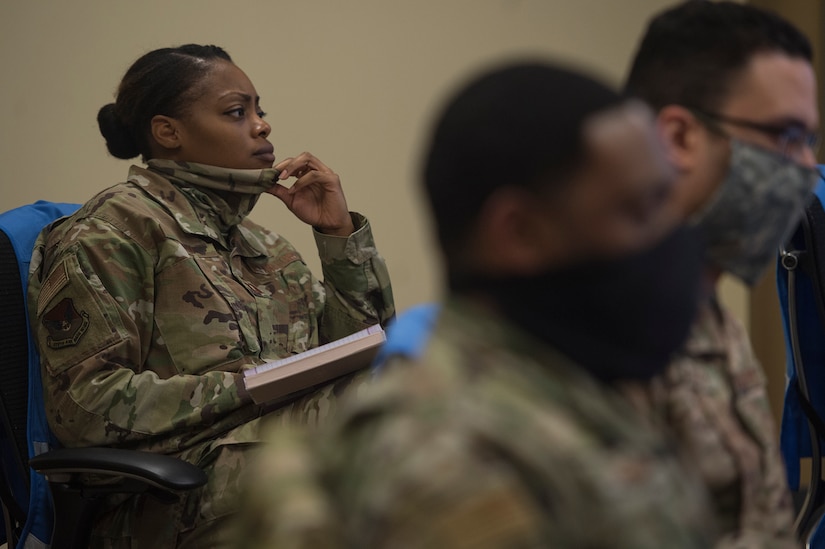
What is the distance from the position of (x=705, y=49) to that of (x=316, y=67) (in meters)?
1.99

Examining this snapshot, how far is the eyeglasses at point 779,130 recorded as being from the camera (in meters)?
1.03

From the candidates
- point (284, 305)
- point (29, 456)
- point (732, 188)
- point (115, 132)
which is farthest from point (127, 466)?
point (732, 188)

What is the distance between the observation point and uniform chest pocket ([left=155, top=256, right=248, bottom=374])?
5.59 ft

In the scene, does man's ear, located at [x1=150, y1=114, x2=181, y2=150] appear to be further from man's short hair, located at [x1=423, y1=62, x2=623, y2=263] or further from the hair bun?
man's short hair, located at [x1=423, y1=62, x2=623, y2=263]

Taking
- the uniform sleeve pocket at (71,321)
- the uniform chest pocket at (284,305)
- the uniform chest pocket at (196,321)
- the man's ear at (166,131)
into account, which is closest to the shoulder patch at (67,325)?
the uniform sleeve pocket at (71,321)

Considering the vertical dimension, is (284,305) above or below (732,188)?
below

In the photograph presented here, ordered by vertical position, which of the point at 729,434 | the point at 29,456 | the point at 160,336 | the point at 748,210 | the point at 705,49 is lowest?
the point at 29,456

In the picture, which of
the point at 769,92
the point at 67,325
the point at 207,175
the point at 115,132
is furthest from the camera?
the point at 115,132

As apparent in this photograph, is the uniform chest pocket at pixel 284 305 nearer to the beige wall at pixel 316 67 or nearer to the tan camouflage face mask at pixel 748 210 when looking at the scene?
the beige wall at pixel 316 67

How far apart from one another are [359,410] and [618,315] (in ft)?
0.62

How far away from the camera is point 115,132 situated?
2.01m

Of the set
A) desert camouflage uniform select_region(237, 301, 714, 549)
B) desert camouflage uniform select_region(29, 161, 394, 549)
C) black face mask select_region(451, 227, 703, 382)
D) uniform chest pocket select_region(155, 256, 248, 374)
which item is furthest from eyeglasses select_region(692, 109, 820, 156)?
uniform chest pocket select_region(155, 256, 248, 374)

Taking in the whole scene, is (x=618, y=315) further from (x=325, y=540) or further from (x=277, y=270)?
(x=277, y=270)

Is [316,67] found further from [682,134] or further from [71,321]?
[682,134]
